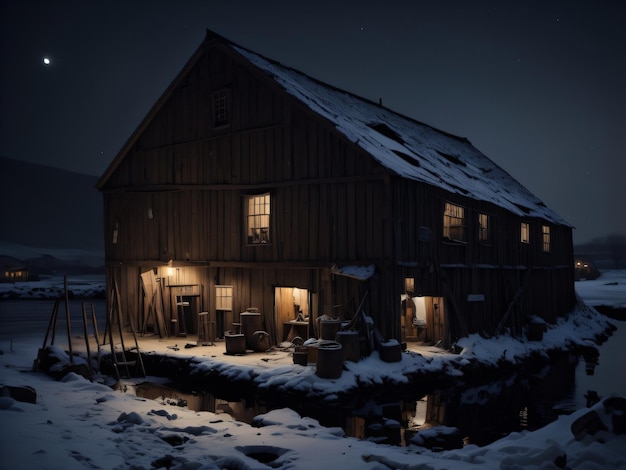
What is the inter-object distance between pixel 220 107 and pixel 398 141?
7622mm

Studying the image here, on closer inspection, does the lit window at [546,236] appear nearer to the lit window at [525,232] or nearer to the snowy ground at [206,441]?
the lit window at [525,232]

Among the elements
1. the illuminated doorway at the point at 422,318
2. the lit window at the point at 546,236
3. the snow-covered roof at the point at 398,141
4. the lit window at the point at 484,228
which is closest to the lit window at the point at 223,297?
the illuminated doorway at the point at 422,318

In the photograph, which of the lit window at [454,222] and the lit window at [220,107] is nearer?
the lit window at [454,222]

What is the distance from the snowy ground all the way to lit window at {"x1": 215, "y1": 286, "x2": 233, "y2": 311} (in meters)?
7.37

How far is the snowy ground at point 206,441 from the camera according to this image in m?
7.44

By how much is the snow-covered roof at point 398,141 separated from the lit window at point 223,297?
764 centimetres

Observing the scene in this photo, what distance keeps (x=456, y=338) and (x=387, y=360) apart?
4762 mm

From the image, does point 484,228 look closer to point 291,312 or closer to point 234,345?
point 291,312

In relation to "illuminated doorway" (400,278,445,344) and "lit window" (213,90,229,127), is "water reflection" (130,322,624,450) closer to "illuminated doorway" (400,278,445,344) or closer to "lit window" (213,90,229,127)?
"illuminated doorway" (400,278,445,344)

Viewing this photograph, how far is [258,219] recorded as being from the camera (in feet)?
64.5

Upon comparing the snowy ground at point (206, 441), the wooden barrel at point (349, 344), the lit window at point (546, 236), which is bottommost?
the snowy ground at point (206, 441)

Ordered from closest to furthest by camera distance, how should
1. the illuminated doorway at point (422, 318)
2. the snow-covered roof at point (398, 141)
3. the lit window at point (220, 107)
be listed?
the snow-covered roof at point (398, 141) < the illuminated doorway at point (422, 318) < the lit window at point (220, 107)

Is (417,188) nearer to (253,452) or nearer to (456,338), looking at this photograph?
(456,338)

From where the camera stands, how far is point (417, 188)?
1822cm
